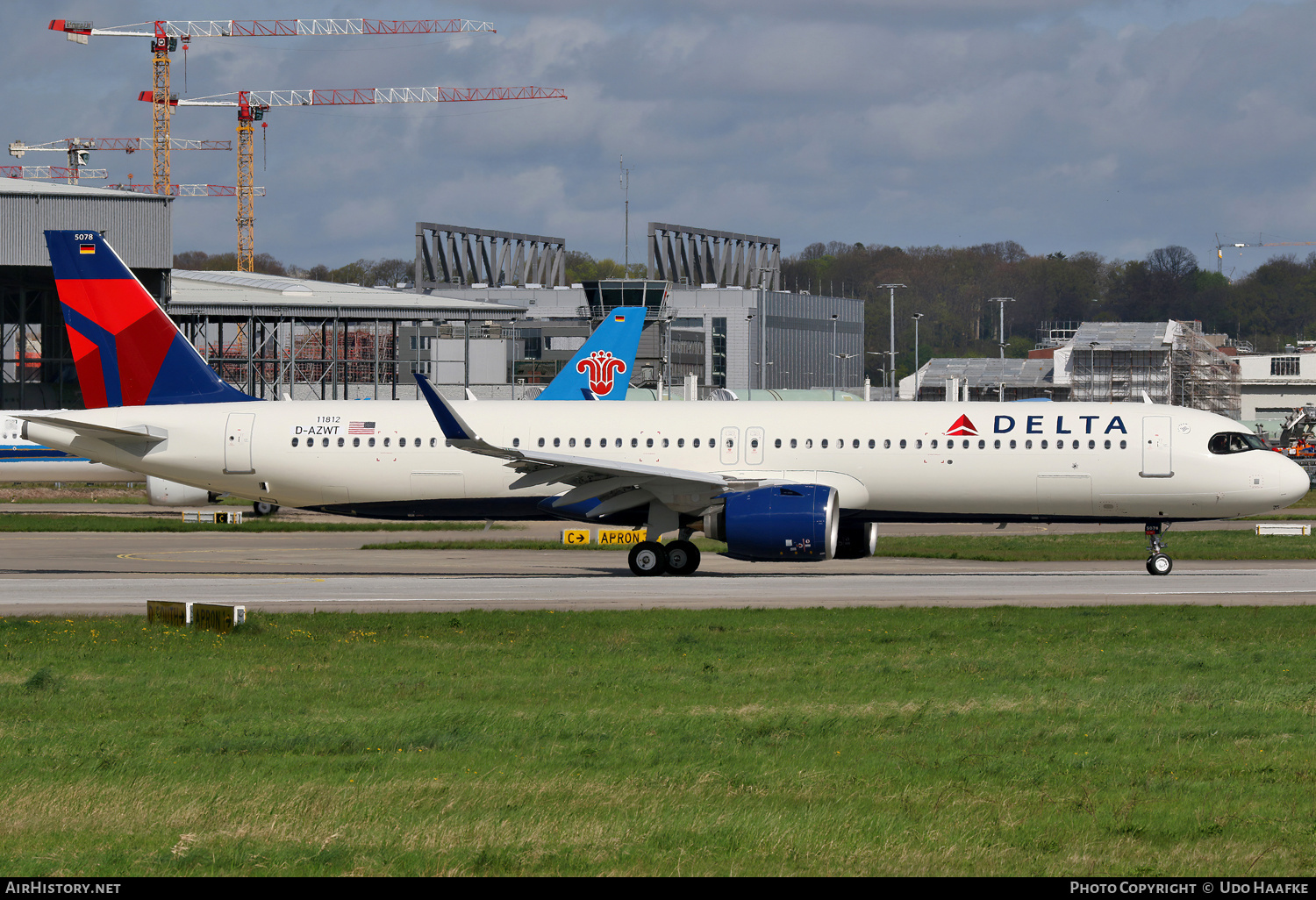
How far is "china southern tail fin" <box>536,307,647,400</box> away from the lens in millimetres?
48394

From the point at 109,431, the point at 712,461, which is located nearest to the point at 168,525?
the point at 109,431

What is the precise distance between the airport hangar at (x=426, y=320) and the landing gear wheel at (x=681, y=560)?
37.9 m

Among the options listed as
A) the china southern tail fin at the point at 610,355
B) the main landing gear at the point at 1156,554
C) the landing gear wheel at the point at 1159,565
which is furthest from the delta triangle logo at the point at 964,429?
the china southern tail fin at the point at 610,355

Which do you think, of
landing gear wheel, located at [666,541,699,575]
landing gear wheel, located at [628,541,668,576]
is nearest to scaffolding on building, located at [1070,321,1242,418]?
landing gear wheel, located at [666,541,699,575]

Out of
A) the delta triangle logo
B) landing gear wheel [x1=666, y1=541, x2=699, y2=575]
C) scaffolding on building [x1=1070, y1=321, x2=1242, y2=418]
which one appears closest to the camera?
the delta triangle logo

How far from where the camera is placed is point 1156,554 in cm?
3225

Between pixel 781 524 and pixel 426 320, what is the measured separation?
203 ft

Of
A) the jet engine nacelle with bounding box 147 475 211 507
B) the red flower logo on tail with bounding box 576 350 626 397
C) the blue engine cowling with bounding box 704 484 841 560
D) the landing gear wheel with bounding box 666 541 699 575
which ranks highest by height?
the red flower logo on tail with bounding box 576 350 626 397

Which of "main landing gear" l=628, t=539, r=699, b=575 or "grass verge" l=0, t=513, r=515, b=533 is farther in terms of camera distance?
"grass verge" l=0, t=513, r=515, b=533

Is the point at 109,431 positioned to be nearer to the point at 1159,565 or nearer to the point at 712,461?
the point at 712,461

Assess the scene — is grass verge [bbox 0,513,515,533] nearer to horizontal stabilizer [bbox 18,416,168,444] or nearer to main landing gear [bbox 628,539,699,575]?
horizontal stabilizer [bbox 18,416,168,444]

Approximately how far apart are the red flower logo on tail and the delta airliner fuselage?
53.1 ft

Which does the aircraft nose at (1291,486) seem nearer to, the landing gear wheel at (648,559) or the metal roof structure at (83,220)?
the landing gear wheel at (648,559)

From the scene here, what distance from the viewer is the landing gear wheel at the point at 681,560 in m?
32.0
